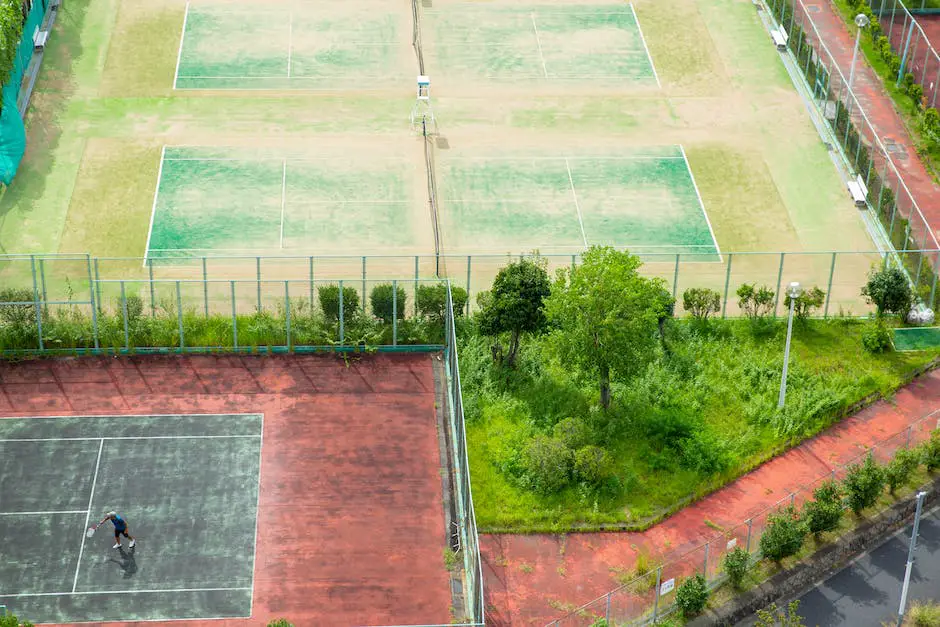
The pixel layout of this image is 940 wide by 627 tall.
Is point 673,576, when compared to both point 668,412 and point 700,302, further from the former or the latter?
point 700,302

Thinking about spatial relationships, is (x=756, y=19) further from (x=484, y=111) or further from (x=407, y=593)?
(x=407, y=593)

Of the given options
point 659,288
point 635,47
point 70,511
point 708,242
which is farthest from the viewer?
point 635,47

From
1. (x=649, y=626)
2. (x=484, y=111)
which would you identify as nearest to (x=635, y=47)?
(x=484, y=111)

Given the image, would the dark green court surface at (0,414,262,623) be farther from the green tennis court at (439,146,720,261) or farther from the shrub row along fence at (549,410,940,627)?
the green tennis court at (439,146,720,261)

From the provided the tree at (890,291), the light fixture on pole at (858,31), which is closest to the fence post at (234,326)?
the tree at (890,291)

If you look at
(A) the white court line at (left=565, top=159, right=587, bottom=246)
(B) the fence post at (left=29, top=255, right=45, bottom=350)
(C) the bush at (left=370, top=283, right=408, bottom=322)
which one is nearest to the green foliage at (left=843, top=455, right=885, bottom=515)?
(A) the white court line at (left=565, top=159, right=587, bottom=246)
